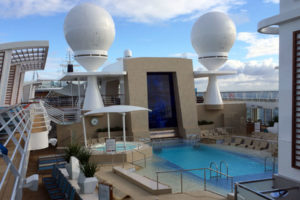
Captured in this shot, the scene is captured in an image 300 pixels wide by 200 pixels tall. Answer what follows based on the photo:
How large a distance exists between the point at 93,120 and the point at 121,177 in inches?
375

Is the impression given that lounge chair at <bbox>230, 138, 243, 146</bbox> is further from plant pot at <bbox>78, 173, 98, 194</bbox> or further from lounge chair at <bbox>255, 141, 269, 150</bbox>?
plant pot at <bbox>78, 173, 98, 194</bbox>

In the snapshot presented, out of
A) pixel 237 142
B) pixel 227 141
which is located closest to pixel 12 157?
pixel 237 142

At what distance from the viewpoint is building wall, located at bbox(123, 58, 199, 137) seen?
20391mm

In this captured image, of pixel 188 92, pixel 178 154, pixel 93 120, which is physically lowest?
pixel 178 154

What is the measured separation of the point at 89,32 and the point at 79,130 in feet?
21.0

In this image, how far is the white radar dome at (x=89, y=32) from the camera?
18.7 meters

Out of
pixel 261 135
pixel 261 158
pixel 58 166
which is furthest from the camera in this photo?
pixel 261 135

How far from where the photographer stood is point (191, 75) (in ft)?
72.7

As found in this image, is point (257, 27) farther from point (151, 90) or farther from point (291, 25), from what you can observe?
point (151, 90)

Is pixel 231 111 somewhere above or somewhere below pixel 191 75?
below

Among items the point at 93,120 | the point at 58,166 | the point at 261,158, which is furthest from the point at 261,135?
the point at 58,166

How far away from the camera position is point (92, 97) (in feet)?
65.4

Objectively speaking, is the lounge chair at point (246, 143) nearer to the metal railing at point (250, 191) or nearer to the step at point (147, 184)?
the step at point (147, 184)

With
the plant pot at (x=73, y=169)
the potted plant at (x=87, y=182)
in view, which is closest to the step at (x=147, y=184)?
the potted plant at (x=87, y=182)
